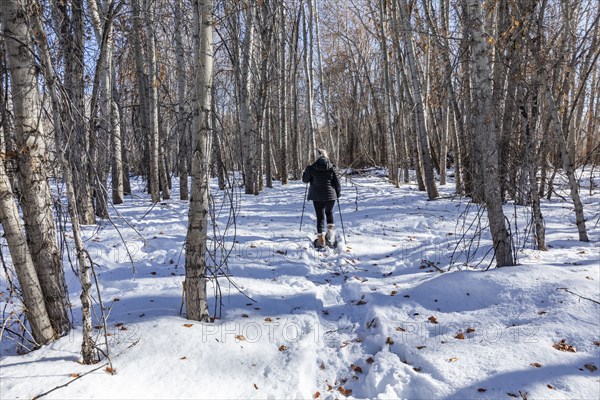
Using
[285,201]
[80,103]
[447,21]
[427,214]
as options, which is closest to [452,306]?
[427,214]

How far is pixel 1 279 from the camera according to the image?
14.5ft

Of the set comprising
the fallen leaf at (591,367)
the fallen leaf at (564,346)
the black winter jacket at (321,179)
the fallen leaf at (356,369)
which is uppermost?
the black winter jacket at (321,179)

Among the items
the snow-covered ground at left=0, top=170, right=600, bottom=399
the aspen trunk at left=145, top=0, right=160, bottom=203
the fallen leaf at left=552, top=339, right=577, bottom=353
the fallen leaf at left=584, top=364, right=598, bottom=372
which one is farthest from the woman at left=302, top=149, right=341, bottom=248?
the aspen trunk at left=145, top=0, right=160, bottom=203

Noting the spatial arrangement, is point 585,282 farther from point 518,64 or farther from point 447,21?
point 447,21

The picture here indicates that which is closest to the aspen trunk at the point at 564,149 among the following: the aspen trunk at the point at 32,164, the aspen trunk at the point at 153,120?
the aspen trunk at the point at 32,164

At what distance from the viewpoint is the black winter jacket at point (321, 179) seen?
6.79 metres

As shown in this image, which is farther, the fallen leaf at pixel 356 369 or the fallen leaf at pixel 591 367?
the fallen leaf at pixel 356 369

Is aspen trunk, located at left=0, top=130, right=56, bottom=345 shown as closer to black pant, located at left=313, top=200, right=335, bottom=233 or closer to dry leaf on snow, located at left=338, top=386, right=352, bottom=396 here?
dry leaf on snow, located at left=338, top=386, right=352, bottom=396

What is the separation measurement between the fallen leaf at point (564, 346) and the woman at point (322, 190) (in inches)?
159

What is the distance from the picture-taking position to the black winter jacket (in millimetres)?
6793

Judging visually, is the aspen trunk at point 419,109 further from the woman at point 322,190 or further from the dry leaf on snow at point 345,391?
the dry leaf on snow at point 345,391

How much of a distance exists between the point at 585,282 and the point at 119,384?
Answer: 4612 mm

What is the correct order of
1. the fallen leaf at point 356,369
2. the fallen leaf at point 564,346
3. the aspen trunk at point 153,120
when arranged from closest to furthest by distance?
the fallen leaf at point 564,346 → the fallen leaf at point 356,369 → the aspen trunk at point 153,120

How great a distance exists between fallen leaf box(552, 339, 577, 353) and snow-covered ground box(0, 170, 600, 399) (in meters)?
0.04
